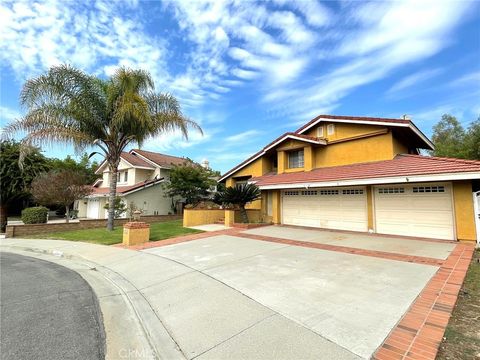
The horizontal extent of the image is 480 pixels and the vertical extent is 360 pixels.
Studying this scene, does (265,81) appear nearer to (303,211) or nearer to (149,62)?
(149,62)

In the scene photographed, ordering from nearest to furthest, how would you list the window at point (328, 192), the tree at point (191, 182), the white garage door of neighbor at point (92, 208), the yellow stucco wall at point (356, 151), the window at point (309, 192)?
the yellow stucco wall at point (356, 151), the window at point (328, 192), the window at point (309, 192), the tree at point (191, 182), the white garage door of neighbor at point (92, 208)

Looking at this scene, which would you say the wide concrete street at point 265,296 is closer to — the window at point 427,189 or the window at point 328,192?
the window at point 427,189

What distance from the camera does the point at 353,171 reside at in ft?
43.4

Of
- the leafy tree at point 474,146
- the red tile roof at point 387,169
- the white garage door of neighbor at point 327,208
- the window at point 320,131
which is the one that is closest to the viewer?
the red tile roof at point 387,169

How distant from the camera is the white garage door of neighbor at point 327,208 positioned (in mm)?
13391

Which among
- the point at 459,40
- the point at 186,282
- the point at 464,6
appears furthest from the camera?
the point at 459,40

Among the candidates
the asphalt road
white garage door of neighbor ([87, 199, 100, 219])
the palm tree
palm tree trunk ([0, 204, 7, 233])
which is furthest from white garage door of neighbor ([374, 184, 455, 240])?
white garage door of neighbor ([87, 199, 100, 219])

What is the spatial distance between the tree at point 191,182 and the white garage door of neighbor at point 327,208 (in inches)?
323

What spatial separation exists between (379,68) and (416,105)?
9.08 meters

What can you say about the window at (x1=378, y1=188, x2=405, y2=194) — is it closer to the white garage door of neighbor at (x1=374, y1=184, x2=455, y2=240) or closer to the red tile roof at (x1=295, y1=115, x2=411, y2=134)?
the white garage door of neighbor at (x1=374, y1=184, x2=455, y2=240)

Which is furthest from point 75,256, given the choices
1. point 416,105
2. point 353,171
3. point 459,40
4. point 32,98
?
point 416,105

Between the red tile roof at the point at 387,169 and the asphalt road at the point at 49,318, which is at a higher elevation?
the red tile roof at the point at 387,169

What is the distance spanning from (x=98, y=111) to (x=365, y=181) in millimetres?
14575

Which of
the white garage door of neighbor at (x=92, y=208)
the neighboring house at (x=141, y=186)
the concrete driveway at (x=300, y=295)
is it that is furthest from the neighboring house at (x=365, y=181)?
the white garage door of neighbor at (x=92, y=208)
